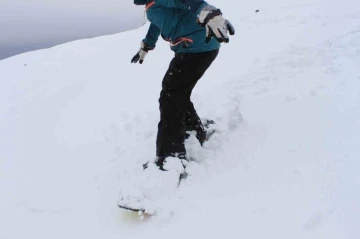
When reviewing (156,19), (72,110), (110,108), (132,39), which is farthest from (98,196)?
(132,39)

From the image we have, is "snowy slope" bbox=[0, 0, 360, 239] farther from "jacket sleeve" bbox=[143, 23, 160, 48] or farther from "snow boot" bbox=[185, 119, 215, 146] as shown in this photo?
"jacket sleeve" bbox=[143, 23, 160, 48]

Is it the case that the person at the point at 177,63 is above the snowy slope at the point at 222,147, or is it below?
above

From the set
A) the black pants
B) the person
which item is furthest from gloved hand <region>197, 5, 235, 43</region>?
the black pants

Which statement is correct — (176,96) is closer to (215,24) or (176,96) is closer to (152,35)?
(215,24)

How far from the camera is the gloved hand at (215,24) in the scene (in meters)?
2.02

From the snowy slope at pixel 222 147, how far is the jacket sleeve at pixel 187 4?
1.09 meters

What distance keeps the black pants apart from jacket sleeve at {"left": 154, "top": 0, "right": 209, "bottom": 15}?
37cm

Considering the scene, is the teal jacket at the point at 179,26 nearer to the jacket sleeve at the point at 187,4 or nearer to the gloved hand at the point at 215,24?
the jacket sleeve at the point at 187,4

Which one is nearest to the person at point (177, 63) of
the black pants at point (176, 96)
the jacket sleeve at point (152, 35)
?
the black pants at point (176, 96)

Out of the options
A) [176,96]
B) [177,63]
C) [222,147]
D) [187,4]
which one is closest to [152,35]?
[177,63]

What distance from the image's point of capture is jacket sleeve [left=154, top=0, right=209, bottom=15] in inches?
85.1

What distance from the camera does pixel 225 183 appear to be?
2.35 metres

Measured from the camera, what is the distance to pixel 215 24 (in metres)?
2.03

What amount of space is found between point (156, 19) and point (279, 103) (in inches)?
54.9
